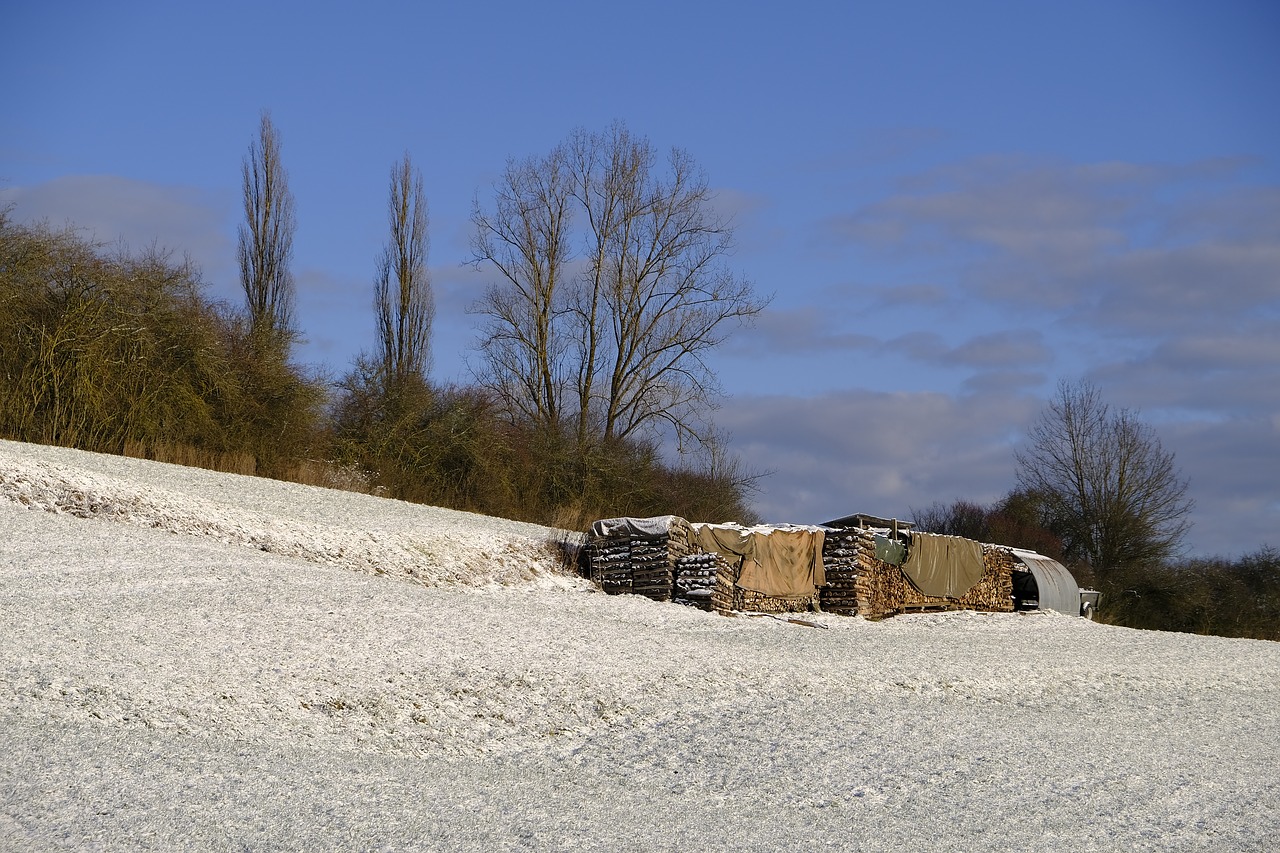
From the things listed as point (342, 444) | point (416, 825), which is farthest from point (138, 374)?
point (416, 825)

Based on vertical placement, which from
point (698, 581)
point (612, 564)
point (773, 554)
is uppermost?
point (773, 554)

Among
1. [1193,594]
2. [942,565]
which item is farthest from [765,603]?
[1193,594]

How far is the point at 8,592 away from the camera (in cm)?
1194

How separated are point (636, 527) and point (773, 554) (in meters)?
2.83

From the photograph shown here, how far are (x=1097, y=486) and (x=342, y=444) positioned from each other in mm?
27339

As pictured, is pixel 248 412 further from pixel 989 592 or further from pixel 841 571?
pixel 989 592

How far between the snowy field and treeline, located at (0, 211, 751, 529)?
9499 mm

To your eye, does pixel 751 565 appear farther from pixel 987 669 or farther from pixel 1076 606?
pixel 1076 606

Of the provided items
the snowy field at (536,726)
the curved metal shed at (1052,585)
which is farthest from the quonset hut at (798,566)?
the snowy field at (536,726)

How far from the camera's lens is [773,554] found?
Result: 20.8 meters

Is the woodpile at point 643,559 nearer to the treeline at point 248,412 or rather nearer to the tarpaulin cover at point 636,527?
the tarpaulin cover at point 636,527

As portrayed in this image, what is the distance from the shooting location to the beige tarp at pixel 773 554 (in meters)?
20.3

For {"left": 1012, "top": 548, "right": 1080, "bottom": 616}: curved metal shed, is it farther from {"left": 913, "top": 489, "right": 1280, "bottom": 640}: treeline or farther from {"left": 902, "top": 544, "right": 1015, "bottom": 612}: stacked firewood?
{"left": 913, "top": 489, "right": 1280, "bottom": 640}: treeline

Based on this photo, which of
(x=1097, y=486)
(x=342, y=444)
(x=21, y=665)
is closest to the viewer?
(x=21, y=665)
